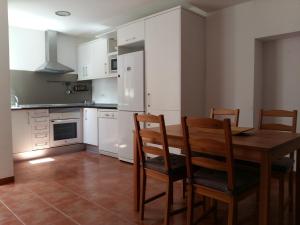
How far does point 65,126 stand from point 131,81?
66.8 inches

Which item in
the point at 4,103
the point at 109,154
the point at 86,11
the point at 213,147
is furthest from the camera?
the point at 109,154

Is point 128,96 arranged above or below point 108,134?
above

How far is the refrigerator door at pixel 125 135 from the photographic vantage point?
3.89 m

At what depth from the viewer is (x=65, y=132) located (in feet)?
15.4

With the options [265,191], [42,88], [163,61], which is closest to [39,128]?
[42,88]

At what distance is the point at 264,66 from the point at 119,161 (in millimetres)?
2632

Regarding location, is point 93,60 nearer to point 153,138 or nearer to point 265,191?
point 153,138

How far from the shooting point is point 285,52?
3287 millimetres

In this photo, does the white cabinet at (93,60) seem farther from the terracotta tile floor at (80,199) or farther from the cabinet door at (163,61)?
the terracotta tile floor at (80,199)

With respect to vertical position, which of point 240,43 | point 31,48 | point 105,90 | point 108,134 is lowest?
point 108,134

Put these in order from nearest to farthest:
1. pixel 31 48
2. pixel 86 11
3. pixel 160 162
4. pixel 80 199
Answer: pixel 160 162
pixel 80 199
pixel 86 11
pixel 31 48

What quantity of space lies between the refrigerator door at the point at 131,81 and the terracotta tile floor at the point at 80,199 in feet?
3.19

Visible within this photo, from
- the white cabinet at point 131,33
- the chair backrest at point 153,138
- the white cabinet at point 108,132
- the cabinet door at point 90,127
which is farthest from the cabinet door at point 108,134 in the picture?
the chair backrest at point 153,138

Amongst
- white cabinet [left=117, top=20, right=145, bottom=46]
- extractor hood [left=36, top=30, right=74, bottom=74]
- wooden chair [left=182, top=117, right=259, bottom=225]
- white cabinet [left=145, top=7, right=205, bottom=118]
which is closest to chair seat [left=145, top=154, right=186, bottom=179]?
wooden chair [left=182, top=117, right=259, bottom=225]
